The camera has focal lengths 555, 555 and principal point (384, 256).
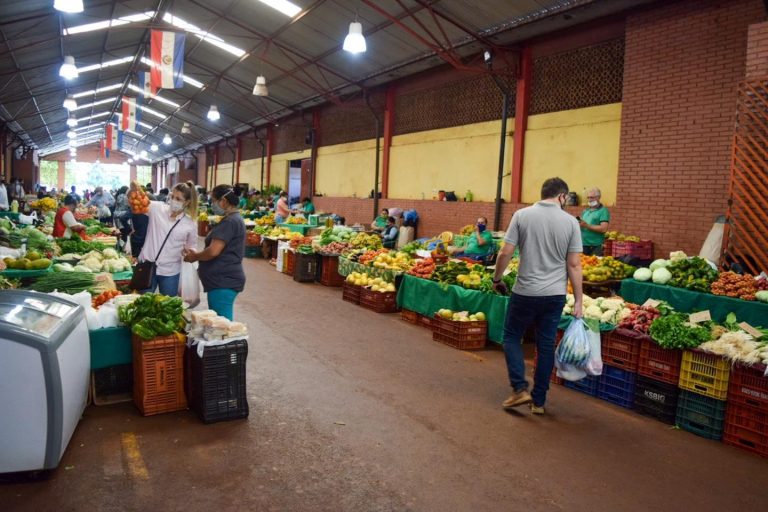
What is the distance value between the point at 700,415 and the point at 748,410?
1.14ft

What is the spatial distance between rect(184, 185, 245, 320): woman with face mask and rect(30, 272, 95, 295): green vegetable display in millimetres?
1337

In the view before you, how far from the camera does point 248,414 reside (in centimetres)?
420

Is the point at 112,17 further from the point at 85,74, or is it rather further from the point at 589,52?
the point at 589,52

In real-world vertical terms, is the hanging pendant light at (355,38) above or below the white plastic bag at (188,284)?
above

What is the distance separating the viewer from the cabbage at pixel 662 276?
6.59 meters

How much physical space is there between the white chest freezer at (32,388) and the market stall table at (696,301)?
605 cm

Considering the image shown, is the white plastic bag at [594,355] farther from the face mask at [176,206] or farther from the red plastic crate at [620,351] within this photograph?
the face mask at [176,206]

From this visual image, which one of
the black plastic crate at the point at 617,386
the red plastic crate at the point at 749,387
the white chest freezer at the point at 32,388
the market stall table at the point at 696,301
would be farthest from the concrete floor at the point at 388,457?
the market stall table at the point at 696,301

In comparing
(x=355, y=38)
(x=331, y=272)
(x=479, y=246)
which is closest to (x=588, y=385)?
(x=479, y=246)

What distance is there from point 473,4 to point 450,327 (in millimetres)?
6100

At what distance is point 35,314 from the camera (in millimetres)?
3242

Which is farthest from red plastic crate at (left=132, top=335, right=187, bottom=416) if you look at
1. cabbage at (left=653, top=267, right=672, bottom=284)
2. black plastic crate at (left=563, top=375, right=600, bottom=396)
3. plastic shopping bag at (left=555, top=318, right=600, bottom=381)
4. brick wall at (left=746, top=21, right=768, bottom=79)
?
brick wall at (left=746, top=21, right=768, bottom=79)

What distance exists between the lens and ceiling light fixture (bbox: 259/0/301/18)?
468 inches

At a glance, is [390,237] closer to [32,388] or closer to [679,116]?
[679,116]
